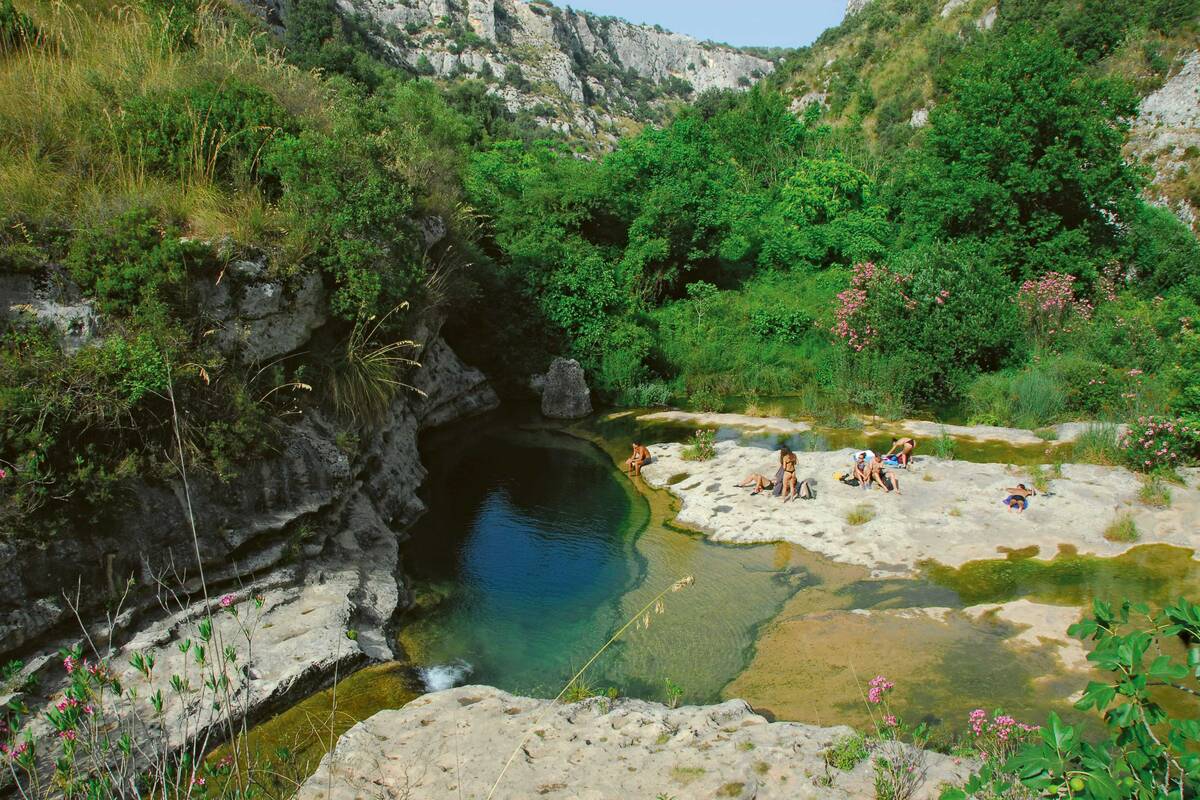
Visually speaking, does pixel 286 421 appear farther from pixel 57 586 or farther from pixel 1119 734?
pixel 1119 734

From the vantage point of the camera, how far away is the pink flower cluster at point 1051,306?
68.3 ft

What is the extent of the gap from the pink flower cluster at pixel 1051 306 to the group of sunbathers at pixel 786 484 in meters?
12.1

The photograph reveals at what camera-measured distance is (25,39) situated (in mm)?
10422

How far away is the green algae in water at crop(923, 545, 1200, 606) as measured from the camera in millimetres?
9477

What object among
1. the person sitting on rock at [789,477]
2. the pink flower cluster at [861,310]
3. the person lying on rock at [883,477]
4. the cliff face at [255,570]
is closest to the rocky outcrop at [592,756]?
the cliff face at [255,570]

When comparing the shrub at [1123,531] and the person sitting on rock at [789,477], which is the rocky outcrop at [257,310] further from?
the shrub at [1123,531]

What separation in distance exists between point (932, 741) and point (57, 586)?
870 centimetres

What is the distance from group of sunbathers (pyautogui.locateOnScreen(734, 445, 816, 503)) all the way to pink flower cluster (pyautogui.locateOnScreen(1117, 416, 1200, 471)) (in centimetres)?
549

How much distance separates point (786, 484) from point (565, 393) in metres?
9.47

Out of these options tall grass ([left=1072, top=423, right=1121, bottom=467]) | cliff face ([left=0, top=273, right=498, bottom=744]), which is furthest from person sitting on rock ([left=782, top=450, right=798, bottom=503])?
cliff face ([left=0, top=273, right=498, bottom=744])

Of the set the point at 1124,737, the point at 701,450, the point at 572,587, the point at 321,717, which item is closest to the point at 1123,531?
the point at 701,450

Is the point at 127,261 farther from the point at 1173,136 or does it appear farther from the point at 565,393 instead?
the point at 1173,136

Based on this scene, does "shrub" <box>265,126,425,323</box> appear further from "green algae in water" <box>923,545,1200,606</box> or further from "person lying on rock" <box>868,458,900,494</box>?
"green algae in water" <box>923,545,1200,606</box>

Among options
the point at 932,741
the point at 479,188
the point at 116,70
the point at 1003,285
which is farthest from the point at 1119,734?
the point at 479,188
